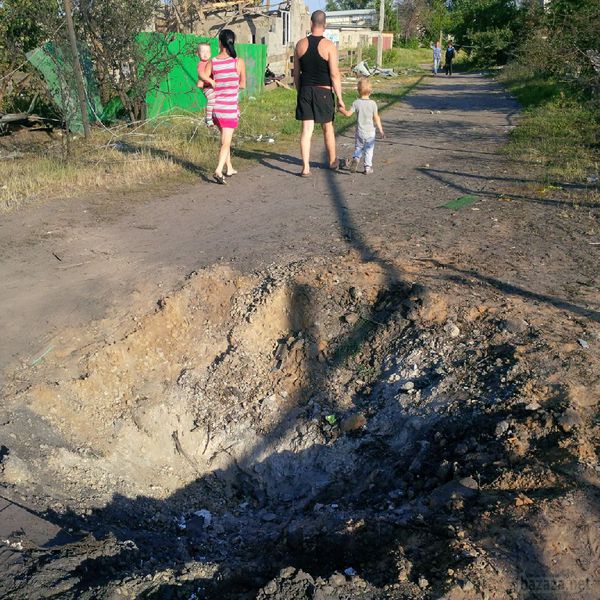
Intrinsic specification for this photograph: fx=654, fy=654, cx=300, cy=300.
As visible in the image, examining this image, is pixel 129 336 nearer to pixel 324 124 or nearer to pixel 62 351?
pixel 62 351

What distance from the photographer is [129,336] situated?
4887 mm

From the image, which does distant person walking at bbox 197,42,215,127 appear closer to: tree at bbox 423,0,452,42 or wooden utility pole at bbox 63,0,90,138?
wooden utility pole at bbox 63,0,90,138

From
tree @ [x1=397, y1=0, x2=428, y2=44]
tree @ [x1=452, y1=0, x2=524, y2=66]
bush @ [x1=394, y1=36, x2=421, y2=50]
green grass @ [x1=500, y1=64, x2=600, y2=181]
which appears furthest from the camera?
tree @ [x1=397, y1=0, x2=428, y2=44]

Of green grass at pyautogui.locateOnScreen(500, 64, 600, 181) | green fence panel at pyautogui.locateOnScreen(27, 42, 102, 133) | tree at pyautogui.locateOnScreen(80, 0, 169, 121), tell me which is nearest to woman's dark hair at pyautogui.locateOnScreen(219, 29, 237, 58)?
green fence panel at pyautogui.locateOnScreen(27, 42, 102, 133)

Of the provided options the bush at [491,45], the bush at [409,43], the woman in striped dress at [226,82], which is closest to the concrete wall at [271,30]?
the bush at [491,45]

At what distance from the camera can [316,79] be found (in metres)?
8.27

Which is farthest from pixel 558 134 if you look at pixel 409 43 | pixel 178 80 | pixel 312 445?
pixel 409 43

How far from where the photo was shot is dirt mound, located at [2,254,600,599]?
9.31ft

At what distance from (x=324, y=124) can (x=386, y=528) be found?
21.1 feet

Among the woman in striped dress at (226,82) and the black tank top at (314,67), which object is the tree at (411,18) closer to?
the black tank top at (314,67)

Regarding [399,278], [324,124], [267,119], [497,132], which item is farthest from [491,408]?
[267,119]

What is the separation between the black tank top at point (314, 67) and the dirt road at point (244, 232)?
128 centimetres

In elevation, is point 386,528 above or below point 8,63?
below

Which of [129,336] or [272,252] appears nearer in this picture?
[129,336]
